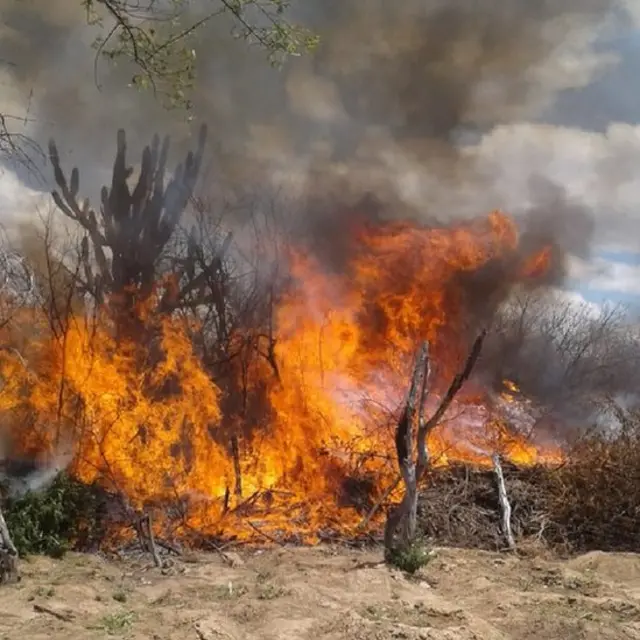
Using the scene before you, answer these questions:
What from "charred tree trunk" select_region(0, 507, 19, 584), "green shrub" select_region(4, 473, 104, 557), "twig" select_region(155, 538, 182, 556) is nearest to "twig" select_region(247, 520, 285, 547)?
"twig" select_region(155, 538, 182, 556)

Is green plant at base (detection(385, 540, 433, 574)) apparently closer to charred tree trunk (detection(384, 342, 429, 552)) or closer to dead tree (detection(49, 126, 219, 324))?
charred tree trunk (detection(384, 342, 429, 552))

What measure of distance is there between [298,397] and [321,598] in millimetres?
5717

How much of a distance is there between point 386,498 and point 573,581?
2872mm

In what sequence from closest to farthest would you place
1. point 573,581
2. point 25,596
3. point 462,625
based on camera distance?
point 462,625 → point 25,596 → point 573,581

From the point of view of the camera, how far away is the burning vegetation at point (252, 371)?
378 inches

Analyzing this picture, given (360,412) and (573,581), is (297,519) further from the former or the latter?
(573,581)

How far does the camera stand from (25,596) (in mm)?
6613

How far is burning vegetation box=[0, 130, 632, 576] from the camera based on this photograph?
960cm

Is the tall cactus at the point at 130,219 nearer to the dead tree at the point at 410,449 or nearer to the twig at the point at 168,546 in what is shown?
the twig at the point at 168,546

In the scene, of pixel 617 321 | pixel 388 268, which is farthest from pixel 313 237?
pixel 617 321

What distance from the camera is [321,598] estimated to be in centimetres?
676

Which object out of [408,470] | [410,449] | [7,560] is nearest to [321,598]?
[408,470]

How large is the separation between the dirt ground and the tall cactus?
7.23 meters

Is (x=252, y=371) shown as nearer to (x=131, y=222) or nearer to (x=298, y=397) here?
(x=298, y=397)
